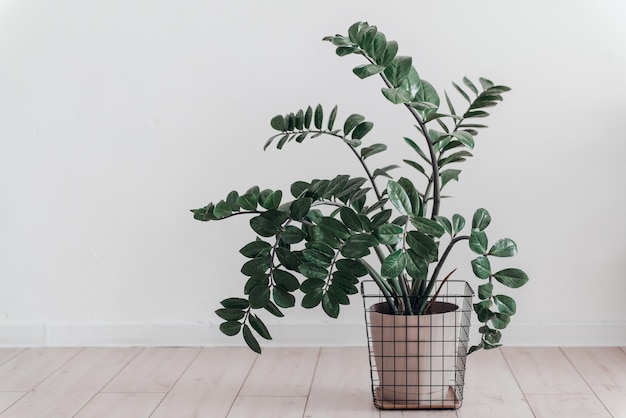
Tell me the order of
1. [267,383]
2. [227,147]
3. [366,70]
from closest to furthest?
[366,70] → [267,383] → [227,147]

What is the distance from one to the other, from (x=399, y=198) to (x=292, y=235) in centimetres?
27

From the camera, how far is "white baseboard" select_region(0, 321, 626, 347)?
246cm

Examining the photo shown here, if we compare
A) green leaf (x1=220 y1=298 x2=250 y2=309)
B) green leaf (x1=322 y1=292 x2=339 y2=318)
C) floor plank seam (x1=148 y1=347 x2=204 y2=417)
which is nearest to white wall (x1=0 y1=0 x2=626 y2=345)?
floor plank seam (x1=148 y1=347 x2=204 y2=417)

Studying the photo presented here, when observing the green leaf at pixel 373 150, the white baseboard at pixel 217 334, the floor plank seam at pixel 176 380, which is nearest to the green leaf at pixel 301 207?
the green leaf at pixel 373 150

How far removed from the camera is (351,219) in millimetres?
1799

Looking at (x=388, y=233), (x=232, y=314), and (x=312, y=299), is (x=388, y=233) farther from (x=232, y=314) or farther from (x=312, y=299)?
(x=232, y=314)

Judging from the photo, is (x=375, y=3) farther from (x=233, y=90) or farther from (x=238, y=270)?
(x=238, y=270)

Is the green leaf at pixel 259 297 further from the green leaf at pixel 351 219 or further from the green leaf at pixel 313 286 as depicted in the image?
the green leaf at pixel 351 219

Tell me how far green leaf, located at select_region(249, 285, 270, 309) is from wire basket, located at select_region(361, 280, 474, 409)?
28 cm

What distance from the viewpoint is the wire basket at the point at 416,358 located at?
6.26 ft

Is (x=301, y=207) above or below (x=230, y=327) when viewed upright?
above

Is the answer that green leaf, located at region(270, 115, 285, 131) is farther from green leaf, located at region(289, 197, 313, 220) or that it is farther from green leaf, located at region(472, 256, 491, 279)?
green leaf, located at region(472, 256, 491, 279)

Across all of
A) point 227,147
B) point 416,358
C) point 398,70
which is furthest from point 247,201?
point 227,147

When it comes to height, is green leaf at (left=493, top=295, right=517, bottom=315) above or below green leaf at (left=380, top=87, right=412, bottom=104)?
below
